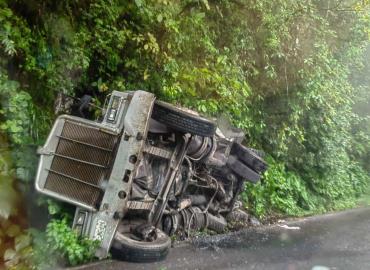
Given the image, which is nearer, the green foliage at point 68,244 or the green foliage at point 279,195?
the green foliage at point 68,244

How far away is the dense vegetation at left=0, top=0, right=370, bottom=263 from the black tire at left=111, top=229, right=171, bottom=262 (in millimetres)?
445

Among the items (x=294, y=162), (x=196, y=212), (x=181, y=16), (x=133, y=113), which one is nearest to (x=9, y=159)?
(x=133, y=113)

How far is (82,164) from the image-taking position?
4914 millimetres

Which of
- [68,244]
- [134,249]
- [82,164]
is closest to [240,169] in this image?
[134,249]

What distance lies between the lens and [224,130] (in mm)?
7207

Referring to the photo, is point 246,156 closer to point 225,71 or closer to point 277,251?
point 277,251

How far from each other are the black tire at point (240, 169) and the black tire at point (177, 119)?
1694 mm

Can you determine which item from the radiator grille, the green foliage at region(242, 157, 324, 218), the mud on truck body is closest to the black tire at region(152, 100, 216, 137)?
the mud on truck body

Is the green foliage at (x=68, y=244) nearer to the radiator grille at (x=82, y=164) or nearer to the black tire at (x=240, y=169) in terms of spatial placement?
the radiator grille at (x=82, y=164)

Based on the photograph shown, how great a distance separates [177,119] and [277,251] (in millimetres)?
2286

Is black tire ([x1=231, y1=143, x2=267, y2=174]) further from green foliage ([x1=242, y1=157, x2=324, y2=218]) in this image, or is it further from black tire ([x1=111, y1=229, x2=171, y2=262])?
black tire ([x1=111, y1=229, x2=171, y2=262])

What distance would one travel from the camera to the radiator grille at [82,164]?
4.82 m

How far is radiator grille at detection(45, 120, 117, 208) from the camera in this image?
4824mm

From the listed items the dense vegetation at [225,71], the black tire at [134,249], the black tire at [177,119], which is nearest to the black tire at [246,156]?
the dense vegetation at [225,71]
